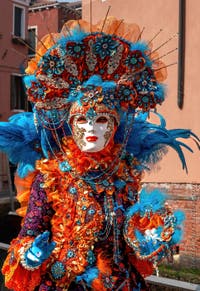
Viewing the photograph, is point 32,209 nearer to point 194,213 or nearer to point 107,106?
point 107,106

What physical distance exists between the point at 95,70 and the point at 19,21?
16.3 metres

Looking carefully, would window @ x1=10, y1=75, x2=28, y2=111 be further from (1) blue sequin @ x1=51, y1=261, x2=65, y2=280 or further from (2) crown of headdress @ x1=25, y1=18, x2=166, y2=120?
(1) blue sequin @ x1=51, y1=261, x2=65, y2=280

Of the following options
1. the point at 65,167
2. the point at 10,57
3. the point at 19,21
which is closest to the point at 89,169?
the point at 65,167

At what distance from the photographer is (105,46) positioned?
2553 mm

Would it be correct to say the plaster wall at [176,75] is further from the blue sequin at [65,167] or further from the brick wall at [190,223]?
the blue sequin at [65,167]

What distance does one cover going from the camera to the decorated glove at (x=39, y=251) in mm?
2266

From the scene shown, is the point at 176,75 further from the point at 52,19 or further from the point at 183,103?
the point at 52,19

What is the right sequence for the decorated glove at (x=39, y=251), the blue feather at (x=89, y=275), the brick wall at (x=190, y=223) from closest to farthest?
1. the decorated glove at (x=39, y=251)
2. the blue feather at (x=89, y=275)
3. the brick wall at (x=190, y=223)

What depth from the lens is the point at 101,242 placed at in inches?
99.4

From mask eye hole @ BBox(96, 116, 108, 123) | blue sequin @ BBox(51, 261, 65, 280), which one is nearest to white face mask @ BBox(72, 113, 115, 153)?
mask eye hole @ BBox(96, 116, 108, 123)

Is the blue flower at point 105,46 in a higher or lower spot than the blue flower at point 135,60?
higher

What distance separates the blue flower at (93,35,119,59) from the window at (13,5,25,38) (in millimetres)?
15935

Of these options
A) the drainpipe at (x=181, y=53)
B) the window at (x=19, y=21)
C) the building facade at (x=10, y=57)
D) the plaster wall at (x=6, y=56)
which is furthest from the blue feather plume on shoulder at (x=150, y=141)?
the window at (x=19, y=21)

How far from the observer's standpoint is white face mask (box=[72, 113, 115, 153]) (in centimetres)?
250
